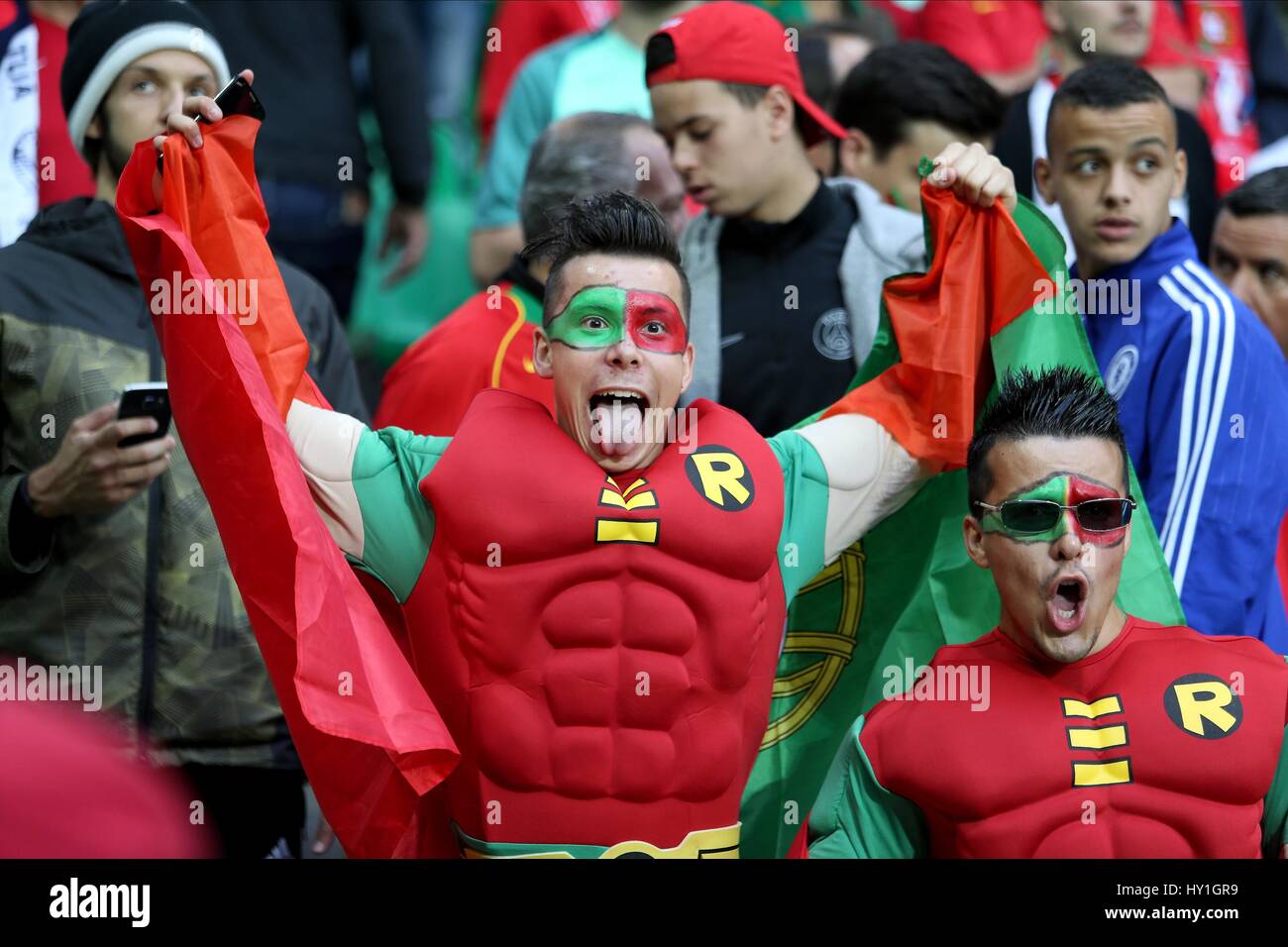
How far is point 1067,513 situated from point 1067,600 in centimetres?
17

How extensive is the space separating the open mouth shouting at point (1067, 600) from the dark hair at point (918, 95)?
2455 millimetres

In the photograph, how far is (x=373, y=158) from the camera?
7.24m

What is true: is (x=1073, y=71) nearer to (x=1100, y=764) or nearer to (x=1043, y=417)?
(x=1043, y=417)

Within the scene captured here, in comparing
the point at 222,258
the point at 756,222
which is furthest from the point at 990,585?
the point at 222,258

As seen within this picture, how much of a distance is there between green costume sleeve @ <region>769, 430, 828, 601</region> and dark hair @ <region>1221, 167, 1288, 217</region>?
194 centimetres

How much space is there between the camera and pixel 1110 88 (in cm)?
514

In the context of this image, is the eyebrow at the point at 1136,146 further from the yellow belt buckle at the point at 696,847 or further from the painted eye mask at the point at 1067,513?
the yellow belt buckle at the point at 696,847

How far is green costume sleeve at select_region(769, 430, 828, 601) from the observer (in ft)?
14.1

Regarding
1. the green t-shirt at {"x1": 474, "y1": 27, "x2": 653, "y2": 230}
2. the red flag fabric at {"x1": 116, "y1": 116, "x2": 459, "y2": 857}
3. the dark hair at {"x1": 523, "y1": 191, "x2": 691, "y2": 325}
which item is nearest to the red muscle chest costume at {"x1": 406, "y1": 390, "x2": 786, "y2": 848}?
the red flag fabric at {"x1": 116, "y1": 116, "x2": 459, "y2": 857}

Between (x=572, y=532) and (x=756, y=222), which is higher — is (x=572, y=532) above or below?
below

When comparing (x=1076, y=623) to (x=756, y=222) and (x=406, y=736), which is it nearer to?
(x=406, y=736)

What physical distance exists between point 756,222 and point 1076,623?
6.74 feet

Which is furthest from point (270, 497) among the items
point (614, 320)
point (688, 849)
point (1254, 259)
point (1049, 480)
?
point (1254, 259)

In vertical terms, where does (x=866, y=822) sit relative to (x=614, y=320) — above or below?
below
